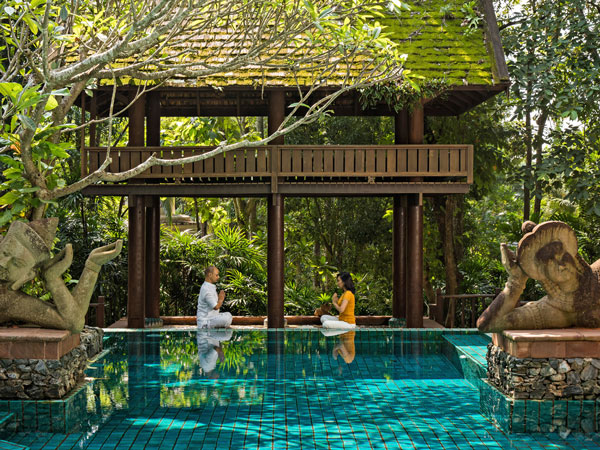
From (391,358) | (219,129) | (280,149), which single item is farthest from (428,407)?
(219,129)

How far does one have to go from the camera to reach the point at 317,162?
13266 mm

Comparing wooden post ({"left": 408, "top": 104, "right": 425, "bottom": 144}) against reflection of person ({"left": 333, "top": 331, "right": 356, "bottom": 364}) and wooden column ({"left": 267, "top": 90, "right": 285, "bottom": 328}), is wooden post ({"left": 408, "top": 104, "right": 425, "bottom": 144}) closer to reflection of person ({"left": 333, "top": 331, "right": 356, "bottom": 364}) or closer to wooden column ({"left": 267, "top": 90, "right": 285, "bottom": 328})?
wooden column ({"left": 267, "top": 90, "right": 285, "bottom": 328})

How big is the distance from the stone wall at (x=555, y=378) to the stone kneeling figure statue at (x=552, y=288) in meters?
0.53

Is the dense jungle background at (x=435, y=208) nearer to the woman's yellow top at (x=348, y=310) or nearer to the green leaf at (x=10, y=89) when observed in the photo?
the woman's yellow top at (x=348, y=310)

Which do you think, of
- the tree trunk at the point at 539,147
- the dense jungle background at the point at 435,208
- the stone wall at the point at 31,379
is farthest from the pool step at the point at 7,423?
the tree trunk at the point at 539,147

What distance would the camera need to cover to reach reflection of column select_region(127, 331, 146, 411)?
7746mm

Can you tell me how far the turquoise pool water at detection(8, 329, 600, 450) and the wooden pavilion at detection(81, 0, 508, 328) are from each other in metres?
1.98

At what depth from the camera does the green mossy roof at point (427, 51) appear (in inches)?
529

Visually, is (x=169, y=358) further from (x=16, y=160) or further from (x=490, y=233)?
(x=490, y=233)

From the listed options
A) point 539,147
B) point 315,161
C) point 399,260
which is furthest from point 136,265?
point 539,147

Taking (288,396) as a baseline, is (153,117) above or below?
above

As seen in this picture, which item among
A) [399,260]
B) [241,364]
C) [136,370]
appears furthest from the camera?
[399,260]

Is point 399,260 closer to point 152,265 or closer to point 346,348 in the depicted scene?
point 346,348

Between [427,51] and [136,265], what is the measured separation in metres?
6.37
